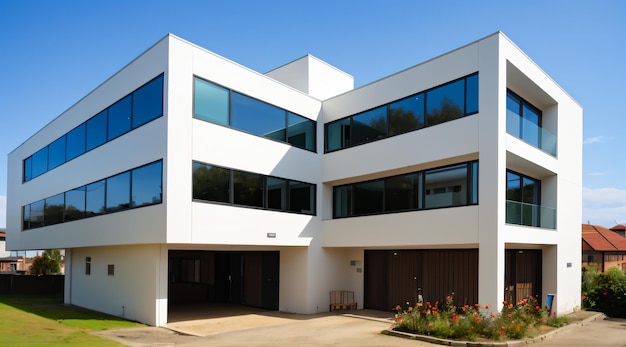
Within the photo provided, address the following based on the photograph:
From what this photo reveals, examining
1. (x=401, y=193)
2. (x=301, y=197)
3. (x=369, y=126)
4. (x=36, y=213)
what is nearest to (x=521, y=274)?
(x=401, y=193)

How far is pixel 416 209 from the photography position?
16.9 meters

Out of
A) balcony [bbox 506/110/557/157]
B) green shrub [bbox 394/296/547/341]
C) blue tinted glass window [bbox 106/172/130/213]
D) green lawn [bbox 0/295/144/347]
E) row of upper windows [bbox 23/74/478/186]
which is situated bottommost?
green lawn [bbox 0/295/144/347]

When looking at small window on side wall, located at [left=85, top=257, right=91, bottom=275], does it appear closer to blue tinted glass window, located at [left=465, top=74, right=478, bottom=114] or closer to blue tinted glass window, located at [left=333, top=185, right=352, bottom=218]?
blue tinted glass window, located at [left=333, top=185, right=352, bottom=218]

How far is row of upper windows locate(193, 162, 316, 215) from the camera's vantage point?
1587 centimetres

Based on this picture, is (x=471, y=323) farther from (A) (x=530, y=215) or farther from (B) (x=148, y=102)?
(B) (x=148, y=102)

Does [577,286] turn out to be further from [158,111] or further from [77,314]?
[77,314]

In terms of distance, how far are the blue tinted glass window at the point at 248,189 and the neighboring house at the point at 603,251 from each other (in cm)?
2614

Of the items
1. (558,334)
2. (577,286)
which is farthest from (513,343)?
(577,286)

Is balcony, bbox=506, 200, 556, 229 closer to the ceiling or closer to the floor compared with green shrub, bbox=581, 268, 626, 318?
closer to the ceiling

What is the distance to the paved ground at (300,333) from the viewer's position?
522 inches

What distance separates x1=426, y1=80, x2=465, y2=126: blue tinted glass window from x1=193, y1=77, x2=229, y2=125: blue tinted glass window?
695 cm

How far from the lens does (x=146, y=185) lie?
52.9 ft

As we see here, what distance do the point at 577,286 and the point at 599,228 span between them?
2142 centimetres

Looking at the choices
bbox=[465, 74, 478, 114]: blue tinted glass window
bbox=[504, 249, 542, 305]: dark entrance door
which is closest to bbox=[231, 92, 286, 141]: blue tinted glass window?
bbox=[465, 74, 478, 114]: blue tinted glass window
